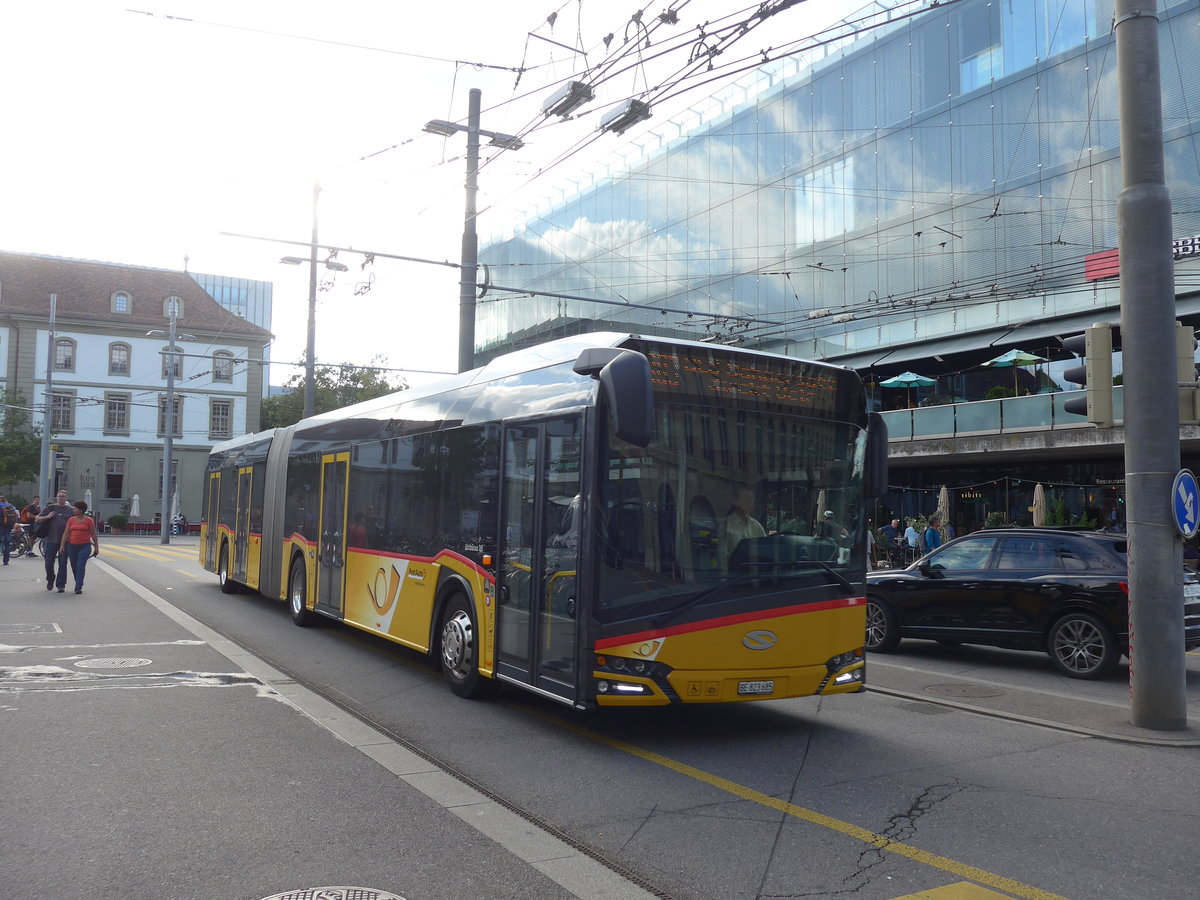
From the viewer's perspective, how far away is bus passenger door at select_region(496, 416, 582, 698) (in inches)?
279

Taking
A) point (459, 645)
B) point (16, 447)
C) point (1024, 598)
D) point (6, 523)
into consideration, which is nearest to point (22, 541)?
point (6, 523)

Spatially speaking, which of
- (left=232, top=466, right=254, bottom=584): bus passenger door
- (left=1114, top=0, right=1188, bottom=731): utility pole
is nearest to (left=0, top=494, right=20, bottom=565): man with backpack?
(left=232, top=466, right=254, bottom=584): bus passenger door

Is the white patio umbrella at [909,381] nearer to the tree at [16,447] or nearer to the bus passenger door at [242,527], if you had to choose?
the bus passenger door at [242,527]

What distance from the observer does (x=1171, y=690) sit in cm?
801

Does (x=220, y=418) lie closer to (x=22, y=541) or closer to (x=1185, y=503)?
(x=22, y=541)

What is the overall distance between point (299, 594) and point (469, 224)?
696cm

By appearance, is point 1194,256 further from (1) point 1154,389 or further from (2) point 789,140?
(1) point 1154,389

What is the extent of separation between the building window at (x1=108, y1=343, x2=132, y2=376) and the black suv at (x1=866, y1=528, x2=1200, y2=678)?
60276 mm

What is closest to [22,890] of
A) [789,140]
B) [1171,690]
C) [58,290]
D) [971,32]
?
[1171,690]

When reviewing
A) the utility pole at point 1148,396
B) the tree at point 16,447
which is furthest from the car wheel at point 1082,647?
the tree at point 16,447

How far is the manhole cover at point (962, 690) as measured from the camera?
9672 mm

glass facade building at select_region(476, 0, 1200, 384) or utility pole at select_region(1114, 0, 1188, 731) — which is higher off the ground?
glass facade building at select_region(476, 0, 1200, 384)

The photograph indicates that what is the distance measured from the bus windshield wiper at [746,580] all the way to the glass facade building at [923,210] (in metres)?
16.3

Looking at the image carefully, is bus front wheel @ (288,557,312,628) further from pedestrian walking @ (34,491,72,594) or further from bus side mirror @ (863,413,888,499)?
bus side mirror @ (863,413,888,499)
